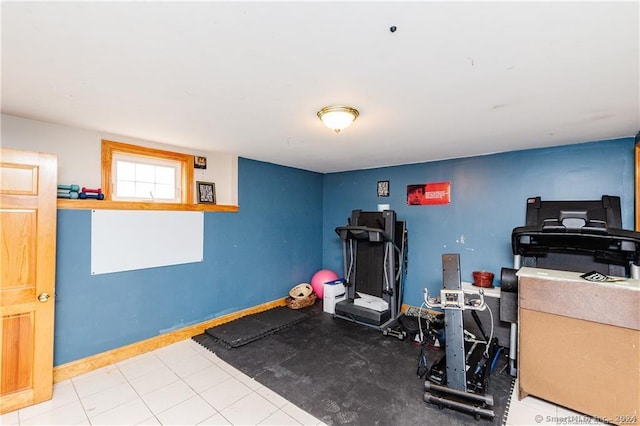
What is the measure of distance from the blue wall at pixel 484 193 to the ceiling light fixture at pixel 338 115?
7.45ft

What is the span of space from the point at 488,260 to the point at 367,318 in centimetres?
168

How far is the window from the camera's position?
2.90m

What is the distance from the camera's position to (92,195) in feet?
8.87

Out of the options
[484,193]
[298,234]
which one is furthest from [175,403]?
[484,193]

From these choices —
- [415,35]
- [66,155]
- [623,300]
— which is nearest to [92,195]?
[66,155]

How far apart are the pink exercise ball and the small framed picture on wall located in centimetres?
207

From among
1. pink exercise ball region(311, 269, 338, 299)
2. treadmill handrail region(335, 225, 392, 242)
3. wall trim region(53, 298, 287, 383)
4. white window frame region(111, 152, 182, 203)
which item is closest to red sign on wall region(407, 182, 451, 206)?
treadmill handrail region(335, 225, 392, 242)

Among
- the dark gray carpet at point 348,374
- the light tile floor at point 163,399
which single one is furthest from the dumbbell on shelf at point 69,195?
the dark gray carpet at point 348,374

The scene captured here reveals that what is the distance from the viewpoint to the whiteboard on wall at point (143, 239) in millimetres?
2777

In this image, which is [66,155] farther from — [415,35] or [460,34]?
[460,34]

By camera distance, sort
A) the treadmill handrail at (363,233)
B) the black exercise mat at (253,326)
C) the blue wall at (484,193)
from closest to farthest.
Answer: the blue wall at (484,193) → the black exercise mat at (253,326) → the treadmill handrail at (363,233)

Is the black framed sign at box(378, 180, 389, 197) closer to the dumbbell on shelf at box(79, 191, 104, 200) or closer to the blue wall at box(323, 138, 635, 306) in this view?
the blue wall at box(323, 138, 635, 306)

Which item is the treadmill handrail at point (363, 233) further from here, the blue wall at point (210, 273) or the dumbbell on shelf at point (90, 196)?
the dumbbell on shelf at point (90, 196)

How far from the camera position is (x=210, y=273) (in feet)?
12.0
